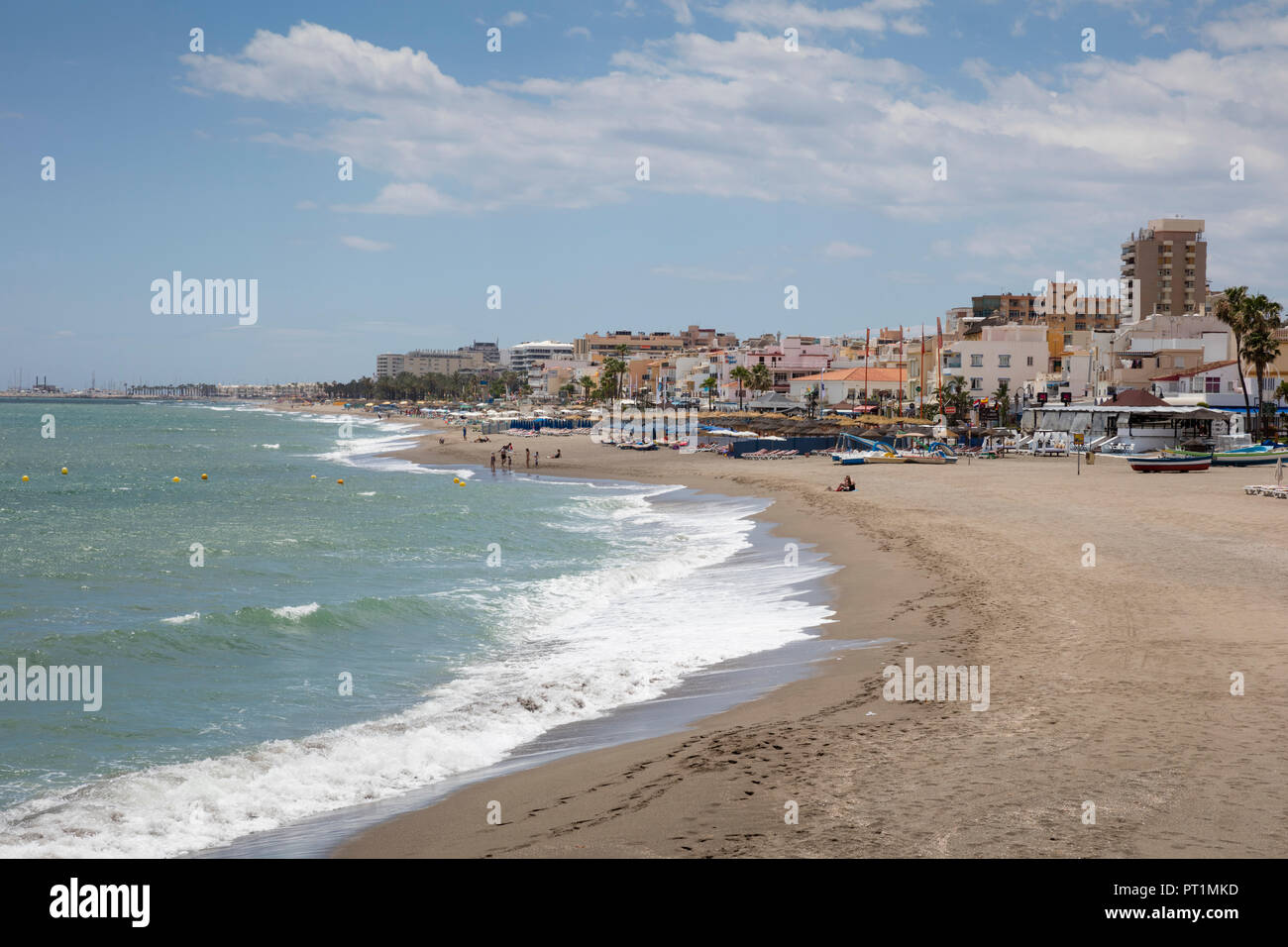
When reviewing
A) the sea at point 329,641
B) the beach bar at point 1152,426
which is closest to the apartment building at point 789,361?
the beach bar at point 1152,426

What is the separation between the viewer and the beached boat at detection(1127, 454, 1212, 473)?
44500 mm

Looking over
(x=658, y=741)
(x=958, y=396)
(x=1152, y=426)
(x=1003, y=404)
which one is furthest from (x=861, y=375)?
(x=658, y=741)

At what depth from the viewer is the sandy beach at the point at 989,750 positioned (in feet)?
23.6

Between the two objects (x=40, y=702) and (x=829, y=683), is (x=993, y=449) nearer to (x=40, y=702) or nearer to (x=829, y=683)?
(x=829, y=683)

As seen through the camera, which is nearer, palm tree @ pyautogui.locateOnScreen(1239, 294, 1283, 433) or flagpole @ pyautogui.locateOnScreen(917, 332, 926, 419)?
palm tree @ pyautogui.locateOnScreen(1239, 294, 1283, 433)

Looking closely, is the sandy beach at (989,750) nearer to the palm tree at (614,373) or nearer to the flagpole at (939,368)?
the flagpole at (939,368)

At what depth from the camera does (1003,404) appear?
260 ft

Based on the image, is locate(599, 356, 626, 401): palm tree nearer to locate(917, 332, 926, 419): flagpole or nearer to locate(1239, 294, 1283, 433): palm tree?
locate(917, 332, 926, 419): flagpole

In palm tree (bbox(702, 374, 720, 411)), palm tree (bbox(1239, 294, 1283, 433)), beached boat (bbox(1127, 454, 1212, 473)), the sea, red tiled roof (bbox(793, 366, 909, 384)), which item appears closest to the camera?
the sea

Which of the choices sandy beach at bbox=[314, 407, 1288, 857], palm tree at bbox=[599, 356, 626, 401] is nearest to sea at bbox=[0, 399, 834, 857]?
sandy beach at bbox=[314, 407, 1288, 857]

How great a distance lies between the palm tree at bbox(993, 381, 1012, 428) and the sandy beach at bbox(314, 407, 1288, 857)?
5966cm
